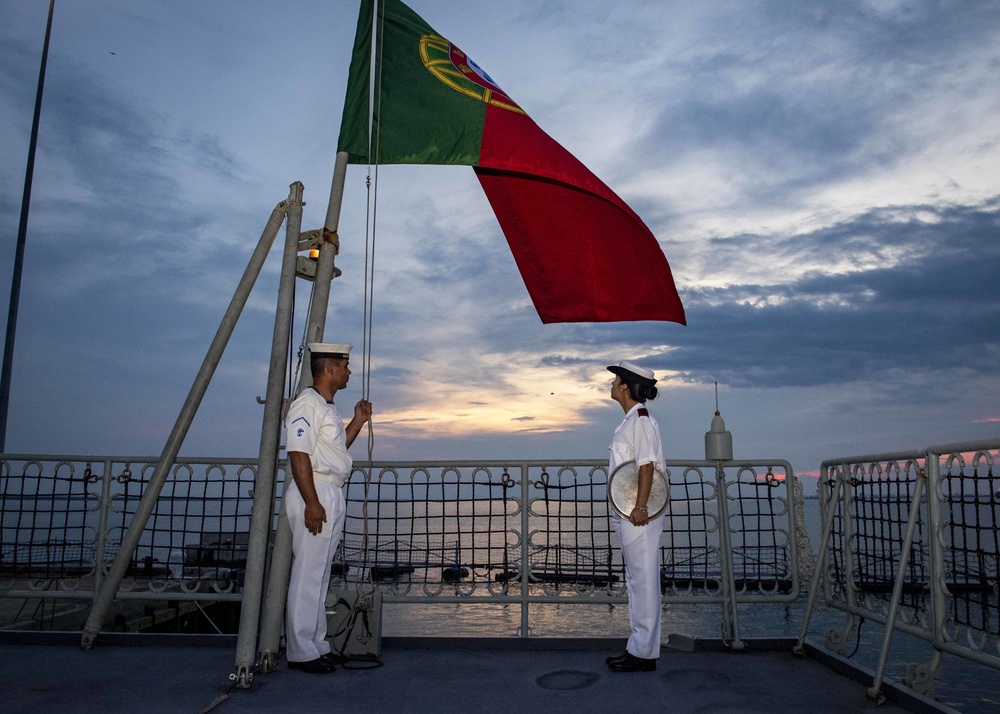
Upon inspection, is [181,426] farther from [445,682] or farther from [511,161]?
[511,161]

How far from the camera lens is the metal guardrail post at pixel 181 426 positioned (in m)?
4.89

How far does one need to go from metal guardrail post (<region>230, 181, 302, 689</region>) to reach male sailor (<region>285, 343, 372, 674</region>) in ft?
0.64

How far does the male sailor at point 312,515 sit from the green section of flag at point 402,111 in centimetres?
187

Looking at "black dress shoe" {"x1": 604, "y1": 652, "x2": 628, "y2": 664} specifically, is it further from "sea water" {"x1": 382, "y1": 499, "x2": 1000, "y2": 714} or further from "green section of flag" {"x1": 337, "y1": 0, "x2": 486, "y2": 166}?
"sea water" {"x1": 382, "y1": 499, "x2": 1000, "y2": 714}

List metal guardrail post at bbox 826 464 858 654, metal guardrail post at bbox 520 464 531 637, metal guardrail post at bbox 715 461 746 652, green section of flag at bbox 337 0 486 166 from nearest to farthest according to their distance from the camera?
metal guardrail post at bbox 826 464 858 654, green section of flag at bbox 337 0 486 166, metal guardrail post at bbox 715 461 746 652, metal guardrail post at bbox 520 464 531 637

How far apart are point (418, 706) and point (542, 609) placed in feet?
132

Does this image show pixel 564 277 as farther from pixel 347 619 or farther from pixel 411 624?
pixel 411 624

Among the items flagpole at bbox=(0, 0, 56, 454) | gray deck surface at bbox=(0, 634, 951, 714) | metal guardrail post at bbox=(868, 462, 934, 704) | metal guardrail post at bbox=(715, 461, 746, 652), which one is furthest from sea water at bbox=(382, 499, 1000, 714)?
metal guardrail post at bbox=(868, 462, 934, 704)

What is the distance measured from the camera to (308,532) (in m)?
4.33

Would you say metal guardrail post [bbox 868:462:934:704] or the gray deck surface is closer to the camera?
the gray deck surface

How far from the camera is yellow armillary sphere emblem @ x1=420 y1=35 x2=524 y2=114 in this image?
525 centimetres

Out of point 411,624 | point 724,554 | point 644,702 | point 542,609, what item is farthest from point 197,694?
point 542,609

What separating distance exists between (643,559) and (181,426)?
3386 mm

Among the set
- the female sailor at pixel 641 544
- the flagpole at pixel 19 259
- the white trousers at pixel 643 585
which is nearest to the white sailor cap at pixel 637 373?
the female sailor at pixel 641 544
